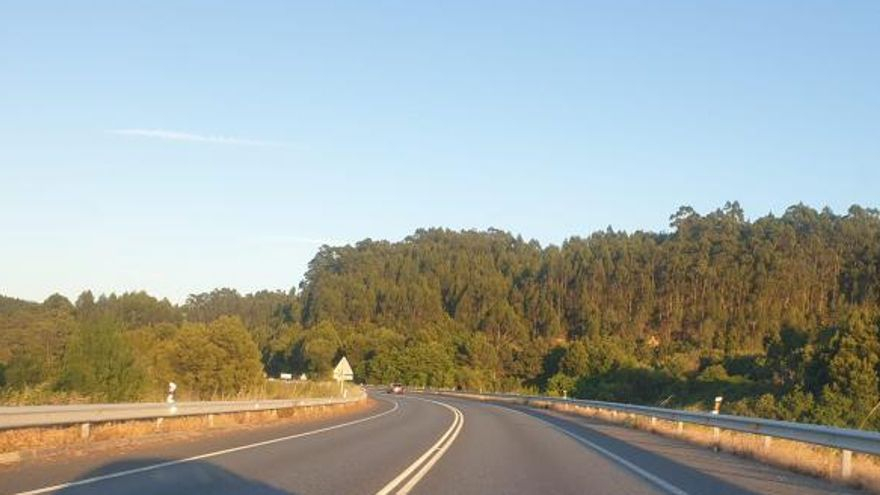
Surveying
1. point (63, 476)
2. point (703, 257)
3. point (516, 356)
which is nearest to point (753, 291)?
point (703, 257)

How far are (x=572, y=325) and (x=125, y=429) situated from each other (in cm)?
13830

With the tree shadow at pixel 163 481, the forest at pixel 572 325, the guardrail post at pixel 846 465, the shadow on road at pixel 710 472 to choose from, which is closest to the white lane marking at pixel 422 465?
the tree shadow at pixel 163 481

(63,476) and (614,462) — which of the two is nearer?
(63,476)

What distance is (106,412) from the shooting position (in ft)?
69.0

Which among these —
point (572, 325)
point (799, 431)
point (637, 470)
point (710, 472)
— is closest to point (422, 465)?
point (637, 470)

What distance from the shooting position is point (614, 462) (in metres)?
20.3

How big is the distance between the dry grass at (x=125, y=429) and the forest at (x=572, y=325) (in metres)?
29.8

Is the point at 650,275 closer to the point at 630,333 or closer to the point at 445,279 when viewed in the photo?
the point at 630,333

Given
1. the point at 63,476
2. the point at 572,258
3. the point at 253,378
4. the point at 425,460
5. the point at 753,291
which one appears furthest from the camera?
the point at 572,258

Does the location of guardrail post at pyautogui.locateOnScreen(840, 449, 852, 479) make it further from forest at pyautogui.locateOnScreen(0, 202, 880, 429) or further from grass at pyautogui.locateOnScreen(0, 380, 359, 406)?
forest at pyautogui.locateOnScreen(0, 202, 880, 429)

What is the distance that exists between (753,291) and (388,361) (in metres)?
49.5

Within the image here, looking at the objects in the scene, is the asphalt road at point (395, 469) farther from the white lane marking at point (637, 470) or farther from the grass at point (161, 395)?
the grass at point (161, 395)

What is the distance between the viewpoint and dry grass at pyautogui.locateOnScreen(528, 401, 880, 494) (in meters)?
17.0

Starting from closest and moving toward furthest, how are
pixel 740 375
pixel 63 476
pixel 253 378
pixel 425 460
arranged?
1. pixel 63 476
2. pixel 425 460
3. pixel 253 378
4. pixel 740 375
